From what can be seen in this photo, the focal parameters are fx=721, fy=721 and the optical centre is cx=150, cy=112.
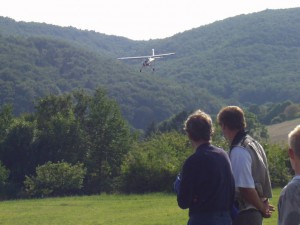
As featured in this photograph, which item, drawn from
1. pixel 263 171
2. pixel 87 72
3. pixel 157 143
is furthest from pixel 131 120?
pixel 263 171

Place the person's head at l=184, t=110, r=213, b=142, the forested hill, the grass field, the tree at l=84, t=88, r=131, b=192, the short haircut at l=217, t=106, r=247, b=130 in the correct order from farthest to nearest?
the forested hill
the tree at l=84, t=88, r=131, b=192
the grass field
the short haircut at l=217, t=106, r=247, b=130
the person's head at l=184, t=110, r=213, b=142

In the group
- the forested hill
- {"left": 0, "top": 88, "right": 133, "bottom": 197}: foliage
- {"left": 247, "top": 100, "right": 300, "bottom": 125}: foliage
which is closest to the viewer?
{"left": 0, "top": 88, "right": 133, "bottom": 197}: foliage

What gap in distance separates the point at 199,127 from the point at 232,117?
565 millimetres

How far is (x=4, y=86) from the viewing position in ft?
433

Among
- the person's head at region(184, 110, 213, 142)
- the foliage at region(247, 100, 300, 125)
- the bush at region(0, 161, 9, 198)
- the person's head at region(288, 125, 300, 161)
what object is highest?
the person's head at region(288, 125, 300, 161)

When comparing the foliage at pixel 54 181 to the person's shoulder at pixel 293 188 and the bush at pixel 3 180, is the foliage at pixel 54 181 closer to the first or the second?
the bush at pixel 3 180

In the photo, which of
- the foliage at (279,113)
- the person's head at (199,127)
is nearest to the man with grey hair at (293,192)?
the person's head at (199,127)

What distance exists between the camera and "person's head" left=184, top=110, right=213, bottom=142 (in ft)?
22.2

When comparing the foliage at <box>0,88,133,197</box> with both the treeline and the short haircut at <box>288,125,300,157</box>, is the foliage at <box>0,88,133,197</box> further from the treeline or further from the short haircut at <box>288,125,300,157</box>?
the short haircut at <box>288,125,300,157</box>

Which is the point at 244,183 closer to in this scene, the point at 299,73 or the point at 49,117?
the point at 49,117

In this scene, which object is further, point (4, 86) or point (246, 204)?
point (4, 86)

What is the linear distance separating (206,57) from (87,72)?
4016 centimetres

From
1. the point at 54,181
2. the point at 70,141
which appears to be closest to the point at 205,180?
the point at 54,181

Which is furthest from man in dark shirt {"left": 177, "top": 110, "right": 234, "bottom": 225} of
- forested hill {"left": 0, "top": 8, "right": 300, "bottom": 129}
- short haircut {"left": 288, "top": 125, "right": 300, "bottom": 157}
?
forested hill {"left": 0, "top": 8, "right": 300, "bottom": 129}
